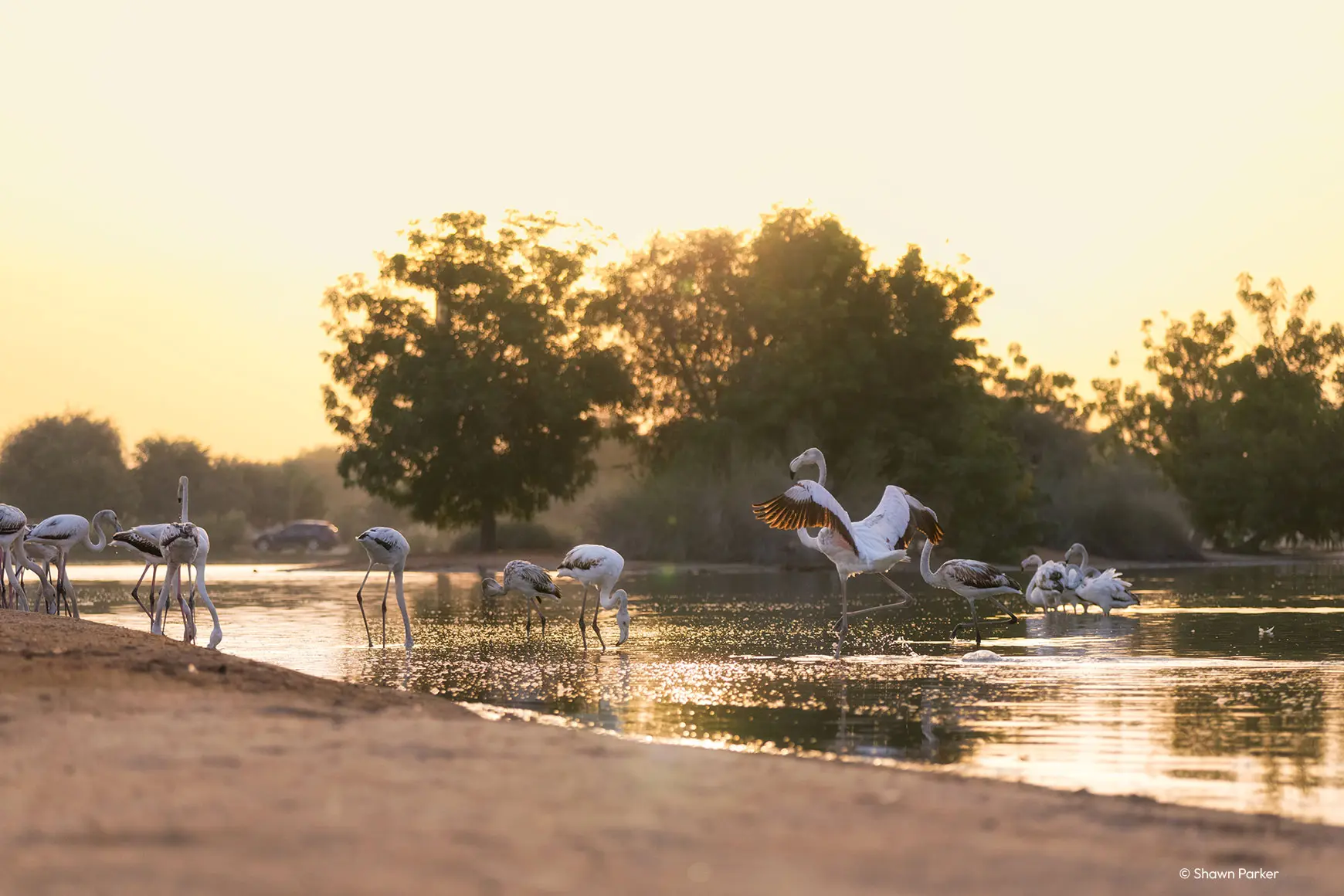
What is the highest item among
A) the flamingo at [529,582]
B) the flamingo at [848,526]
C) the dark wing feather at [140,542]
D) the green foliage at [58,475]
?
the green foliage at [58,475]

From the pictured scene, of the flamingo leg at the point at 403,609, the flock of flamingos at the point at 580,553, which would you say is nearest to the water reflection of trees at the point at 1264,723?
the flock of flamingos at the point at 580,553

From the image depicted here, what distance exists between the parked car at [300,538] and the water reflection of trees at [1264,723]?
68067 mm

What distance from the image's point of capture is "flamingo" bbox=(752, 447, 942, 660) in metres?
16.8

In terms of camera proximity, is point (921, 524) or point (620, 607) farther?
point (921, 524)

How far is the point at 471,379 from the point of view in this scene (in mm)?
55875

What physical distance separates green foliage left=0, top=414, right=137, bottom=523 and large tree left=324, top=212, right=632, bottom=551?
126 feet

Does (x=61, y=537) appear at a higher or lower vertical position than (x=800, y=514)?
lower

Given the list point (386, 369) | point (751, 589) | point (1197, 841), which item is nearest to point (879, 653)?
point (1197, 841)

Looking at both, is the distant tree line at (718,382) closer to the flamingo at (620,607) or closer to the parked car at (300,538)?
the parked car at (300,538)

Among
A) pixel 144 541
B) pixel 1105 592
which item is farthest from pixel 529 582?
pixel 1105 592

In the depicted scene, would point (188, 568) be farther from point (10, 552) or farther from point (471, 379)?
point (471, 379)

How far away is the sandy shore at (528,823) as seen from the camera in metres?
5.12

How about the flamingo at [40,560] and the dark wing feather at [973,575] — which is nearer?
the flamingo at [40,560]

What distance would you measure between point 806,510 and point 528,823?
36.5 ft
